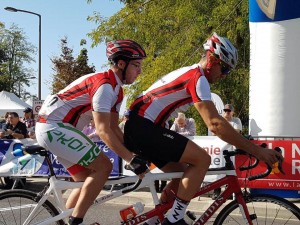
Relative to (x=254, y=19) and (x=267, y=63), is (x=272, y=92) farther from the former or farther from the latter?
(x=254, y=19)

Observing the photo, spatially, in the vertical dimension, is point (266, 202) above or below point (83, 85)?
below

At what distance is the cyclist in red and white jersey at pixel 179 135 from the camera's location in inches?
148

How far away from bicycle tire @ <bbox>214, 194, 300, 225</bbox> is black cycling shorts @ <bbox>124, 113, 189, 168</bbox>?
2.18ft

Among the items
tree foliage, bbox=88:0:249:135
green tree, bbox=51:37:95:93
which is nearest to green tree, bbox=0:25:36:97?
green tree, bbox=51:37:95:93

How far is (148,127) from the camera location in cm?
392

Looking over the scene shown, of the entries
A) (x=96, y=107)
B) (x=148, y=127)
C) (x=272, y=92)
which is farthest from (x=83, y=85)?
(x=272, y=92)

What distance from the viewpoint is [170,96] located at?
3961 mm

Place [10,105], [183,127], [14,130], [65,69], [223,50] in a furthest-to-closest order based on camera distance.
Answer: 1. [65,69]
2. [10,105]
3. [14,130]
4. [183,127]
5. [223,50]

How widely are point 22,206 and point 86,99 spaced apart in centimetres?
109

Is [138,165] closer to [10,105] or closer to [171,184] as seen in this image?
[171,184]

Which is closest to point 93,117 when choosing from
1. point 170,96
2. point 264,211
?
point 170,96

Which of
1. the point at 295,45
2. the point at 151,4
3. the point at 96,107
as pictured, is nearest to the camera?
the point at 96,107

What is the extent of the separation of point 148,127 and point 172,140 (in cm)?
23

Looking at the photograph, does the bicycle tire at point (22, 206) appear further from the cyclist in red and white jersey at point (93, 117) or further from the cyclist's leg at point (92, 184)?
the cyclist's leg at point (92, 184)
